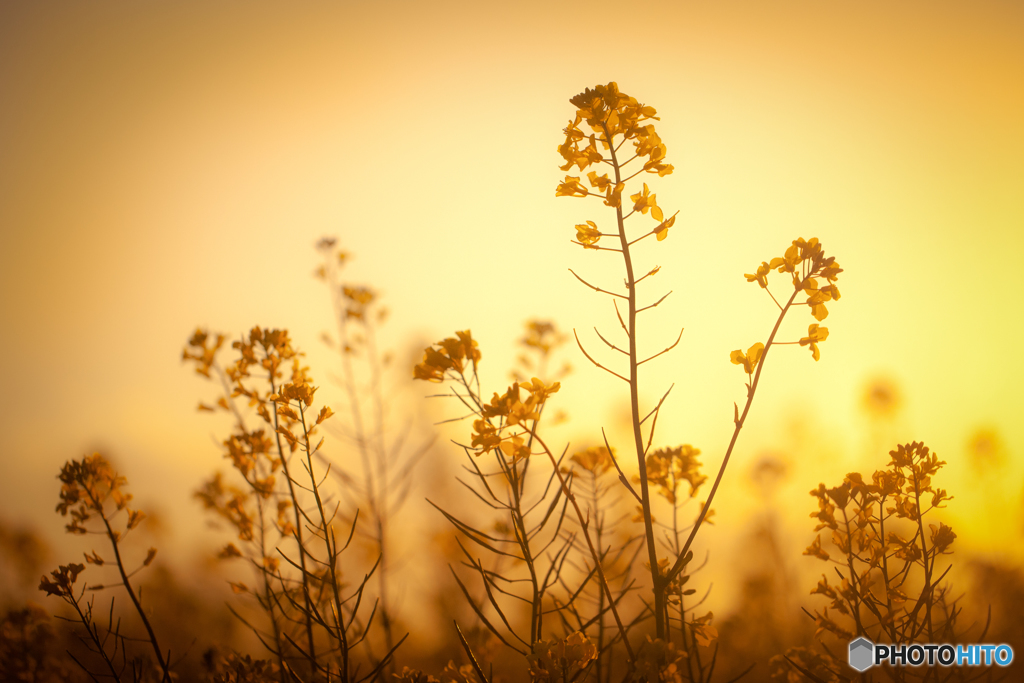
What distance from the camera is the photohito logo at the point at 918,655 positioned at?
6.84 ft

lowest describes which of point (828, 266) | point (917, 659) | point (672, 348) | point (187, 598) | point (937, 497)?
point (187, 598)

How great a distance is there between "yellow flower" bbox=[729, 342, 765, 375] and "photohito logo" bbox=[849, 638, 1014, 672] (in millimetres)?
1148

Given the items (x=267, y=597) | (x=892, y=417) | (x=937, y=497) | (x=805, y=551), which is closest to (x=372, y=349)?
(x=267, y=597)

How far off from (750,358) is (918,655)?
1.62 meters

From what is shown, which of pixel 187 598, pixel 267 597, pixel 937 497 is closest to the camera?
pixel 937 497

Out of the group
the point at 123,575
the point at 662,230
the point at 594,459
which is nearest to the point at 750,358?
the point at 662,230

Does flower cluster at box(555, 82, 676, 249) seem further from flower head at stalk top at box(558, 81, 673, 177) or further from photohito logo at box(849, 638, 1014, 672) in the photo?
photohito logo at box(849, 638, 1014, 672)

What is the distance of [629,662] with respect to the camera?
1.93 meters

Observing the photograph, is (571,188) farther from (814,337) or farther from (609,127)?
(814,337)

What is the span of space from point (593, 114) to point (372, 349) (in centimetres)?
264

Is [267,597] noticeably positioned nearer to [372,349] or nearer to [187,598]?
[372,349]

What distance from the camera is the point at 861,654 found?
2164mm

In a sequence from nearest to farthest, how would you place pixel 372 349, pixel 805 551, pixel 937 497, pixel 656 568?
1. pixel 656 568
2. pixel 937 497
3. pixel 805 551
4. pixel 372 349

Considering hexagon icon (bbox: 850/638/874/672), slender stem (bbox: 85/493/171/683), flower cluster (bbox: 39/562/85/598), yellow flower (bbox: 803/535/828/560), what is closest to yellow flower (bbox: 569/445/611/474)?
yellow flower (bbox: 803/535/828/560)
